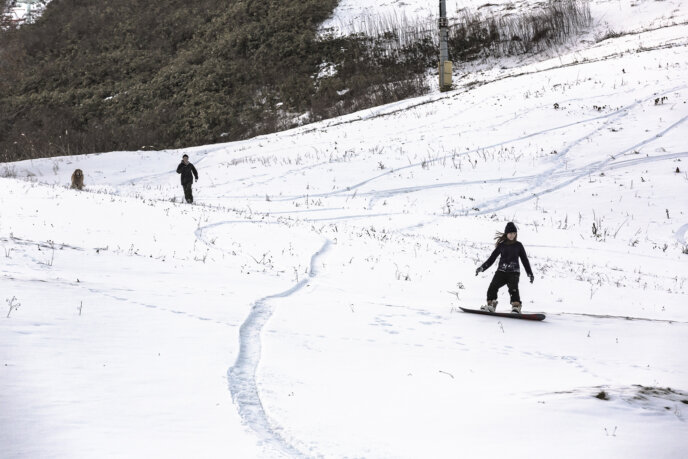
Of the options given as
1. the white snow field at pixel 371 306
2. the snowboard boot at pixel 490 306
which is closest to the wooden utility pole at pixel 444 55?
the white snow field at pixel 371 306

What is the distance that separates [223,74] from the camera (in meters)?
43.8

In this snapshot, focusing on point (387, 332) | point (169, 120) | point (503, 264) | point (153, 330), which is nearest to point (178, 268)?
point (153, 330)

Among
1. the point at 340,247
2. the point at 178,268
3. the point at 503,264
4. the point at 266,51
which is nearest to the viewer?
the point at 503,264

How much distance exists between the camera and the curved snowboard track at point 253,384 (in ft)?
14.0

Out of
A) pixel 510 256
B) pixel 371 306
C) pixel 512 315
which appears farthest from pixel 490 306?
pixel 371 306

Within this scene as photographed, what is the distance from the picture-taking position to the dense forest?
129ft

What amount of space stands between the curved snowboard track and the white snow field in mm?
30

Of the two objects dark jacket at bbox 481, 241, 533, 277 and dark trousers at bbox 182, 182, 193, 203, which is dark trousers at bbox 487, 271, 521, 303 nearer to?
dark jacket at bbox 481, 241, 533, 277

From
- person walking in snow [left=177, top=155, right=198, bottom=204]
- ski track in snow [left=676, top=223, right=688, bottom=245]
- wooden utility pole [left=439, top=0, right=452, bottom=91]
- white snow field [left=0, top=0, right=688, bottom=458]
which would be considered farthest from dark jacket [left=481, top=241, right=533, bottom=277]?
wooden utility pole [left=439, top=0, right=452, bottom=91]

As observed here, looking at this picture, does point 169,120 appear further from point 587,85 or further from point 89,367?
point 89,367

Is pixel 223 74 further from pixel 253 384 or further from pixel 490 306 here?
pixel 253 384

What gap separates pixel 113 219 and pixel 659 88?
23132 millimetres

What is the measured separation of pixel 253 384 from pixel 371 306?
3.86 m

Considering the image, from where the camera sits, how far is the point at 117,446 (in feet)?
12.7
